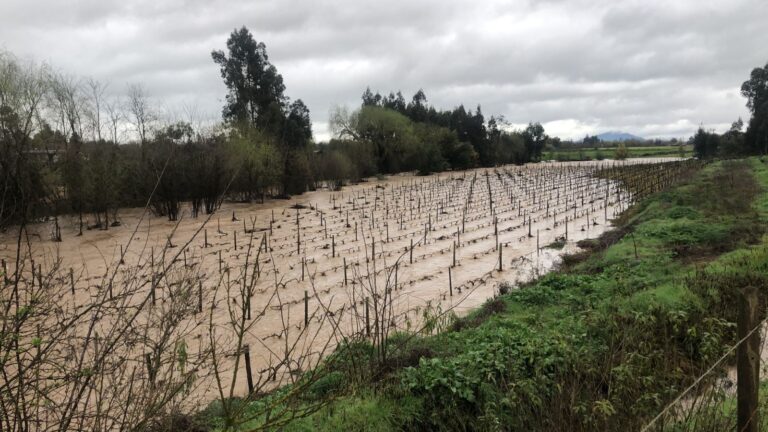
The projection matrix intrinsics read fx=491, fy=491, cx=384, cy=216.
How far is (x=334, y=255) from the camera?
16.0 m

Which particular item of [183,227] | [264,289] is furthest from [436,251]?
[183,227]

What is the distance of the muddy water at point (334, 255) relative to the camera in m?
8.78

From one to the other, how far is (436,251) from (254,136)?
2214 centimetres

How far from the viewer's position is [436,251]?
16.2 metres

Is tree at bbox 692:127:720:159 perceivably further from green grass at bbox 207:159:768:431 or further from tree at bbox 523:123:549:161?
green grass at bbox 207:159:768:431

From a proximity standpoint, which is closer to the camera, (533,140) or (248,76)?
(248,76)

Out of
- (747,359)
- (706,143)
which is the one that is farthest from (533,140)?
(747,359)

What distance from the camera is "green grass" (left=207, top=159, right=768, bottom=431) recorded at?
4770mm

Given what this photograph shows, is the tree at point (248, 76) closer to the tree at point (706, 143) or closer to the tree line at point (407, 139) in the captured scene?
the tree line at point (407, 139)

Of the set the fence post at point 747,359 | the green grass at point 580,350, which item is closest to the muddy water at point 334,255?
the green grass at point 580,350

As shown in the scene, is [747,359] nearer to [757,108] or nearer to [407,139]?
[407,139]

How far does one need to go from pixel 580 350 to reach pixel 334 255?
35.4ft

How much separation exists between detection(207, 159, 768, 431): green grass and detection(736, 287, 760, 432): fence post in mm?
672

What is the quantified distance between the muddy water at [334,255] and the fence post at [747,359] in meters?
2.72
